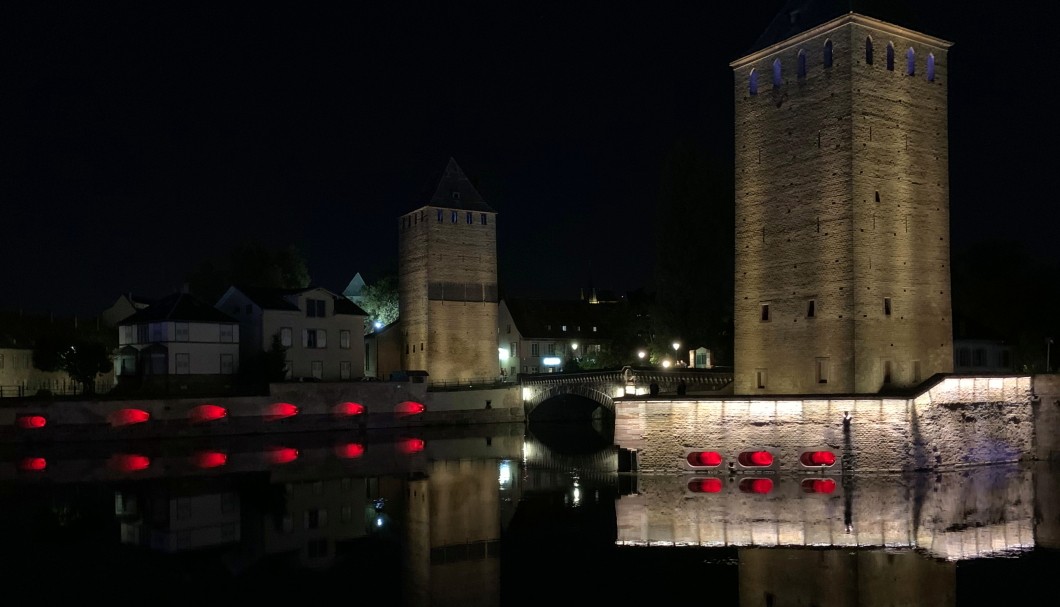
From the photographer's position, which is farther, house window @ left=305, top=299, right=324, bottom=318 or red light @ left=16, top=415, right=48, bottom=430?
house window @ left=305, top=299, right=324, bottom=318

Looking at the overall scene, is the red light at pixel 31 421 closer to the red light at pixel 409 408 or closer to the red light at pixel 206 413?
the red light at pixel 206 413

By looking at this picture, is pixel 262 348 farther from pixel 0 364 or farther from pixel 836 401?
pixel 836 401

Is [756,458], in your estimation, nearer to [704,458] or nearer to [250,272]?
[704,458]

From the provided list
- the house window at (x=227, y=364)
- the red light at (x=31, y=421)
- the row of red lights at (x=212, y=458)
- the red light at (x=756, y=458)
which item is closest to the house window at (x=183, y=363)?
the house window at (x=227, y=364)

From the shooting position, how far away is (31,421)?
40156mm

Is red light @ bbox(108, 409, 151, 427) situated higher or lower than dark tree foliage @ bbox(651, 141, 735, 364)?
lower

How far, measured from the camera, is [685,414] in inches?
1119

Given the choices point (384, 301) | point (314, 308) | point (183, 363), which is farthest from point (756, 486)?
point (384, 301)

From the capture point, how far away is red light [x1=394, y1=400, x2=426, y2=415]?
51000mm

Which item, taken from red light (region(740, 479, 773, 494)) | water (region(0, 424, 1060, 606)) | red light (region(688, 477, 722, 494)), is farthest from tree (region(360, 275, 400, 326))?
red light (region(740, 479, 773, 494))

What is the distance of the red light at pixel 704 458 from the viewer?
28.1 meters

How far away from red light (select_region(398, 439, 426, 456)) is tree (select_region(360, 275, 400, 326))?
27134mm

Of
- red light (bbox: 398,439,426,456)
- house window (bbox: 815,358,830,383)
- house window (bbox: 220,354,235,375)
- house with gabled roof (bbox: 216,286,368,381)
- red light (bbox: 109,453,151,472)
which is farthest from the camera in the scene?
house with gabled roof (bbox: 216,286,368,381)

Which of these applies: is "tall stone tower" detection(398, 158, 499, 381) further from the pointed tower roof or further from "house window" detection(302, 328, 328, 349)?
"house window" detection(302, 328, 328, 349)
